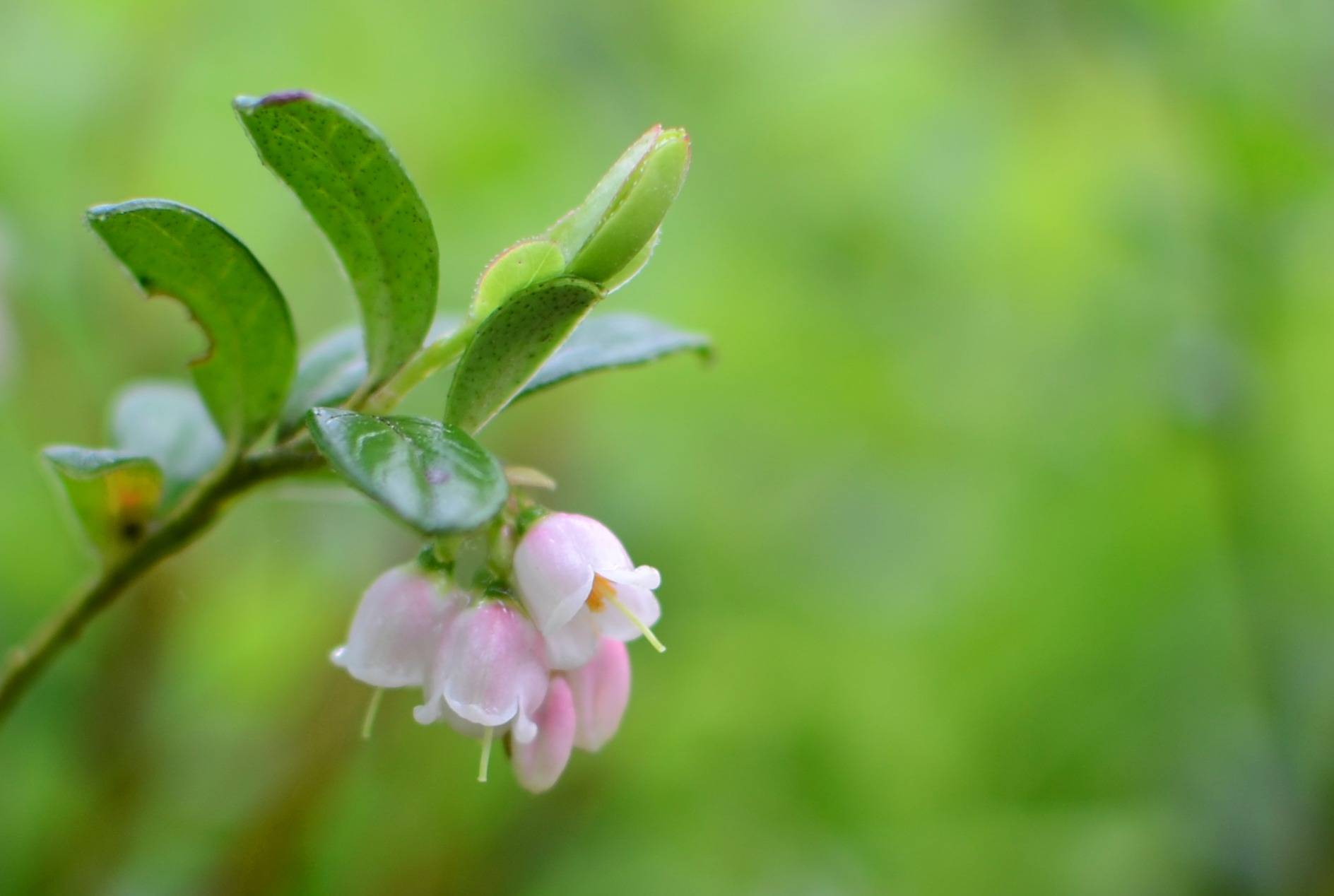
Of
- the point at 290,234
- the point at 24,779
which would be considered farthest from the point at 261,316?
the point at 290,234

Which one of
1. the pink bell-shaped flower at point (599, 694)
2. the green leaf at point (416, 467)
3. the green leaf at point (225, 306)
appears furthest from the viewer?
the pink bell-shaped flower at point (599, 694)

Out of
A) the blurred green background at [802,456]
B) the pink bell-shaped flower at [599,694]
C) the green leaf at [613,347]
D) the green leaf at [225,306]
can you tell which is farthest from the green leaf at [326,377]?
the blurred green background at [802,456]

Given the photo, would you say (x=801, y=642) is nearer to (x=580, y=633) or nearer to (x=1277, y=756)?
(x=1277, y=756)

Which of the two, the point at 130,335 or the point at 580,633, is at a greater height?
the point at 580,633

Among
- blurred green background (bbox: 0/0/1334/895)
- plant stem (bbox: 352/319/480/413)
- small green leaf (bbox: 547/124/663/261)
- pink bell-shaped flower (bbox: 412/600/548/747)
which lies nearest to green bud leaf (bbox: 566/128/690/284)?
small green leaf (bbox: 547/124/663/261)

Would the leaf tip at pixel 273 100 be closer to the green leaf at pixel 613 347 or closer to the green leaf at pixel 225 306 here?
the green leaf at pixel 225 306

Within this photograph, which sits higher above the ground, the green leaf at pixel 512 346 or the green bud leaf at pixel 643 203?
the green bud leaf at pixel 643 203

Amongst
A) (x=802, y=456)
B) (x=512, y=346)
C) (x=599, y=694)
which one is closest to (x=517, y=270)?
(x=512, y=346)
